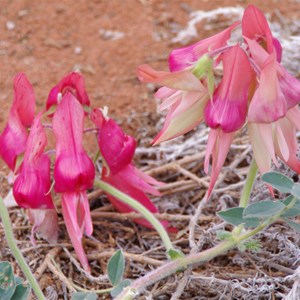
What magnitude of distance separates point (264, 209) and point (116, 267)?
0.25m

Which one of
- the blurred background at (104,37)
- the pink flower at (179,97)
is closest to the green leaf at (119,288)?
the pink flower at (179,97)

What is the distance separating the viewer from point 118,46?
2.45 m

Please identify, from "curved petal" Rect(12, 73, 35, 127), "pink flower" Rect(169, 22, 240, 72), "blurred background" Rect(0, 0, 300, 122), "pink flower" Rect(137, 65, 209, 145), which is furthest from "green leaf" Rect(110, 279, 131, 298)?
"blurred background" Rect(0, 0, 300, 122)

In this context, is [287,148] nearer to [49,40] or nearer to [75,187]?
[75,187]

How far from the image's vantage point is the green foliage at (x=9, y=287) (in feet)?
4.09

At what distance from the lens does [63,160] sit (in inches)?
58.2

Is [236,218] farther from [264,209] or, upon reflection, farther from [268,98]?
[268,98]

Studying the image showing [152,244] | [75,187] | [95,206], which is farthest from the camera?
[95,206]

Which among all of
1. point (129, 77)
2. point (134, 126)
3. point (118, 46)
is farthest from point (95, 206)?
point (118, 46)

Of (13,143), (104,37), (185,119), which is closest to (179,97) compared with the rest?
(185,119)

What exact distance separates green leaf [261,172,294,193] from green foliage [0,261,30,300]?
1.32 feet

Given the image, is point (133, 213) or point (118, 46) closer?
point (133, 213)

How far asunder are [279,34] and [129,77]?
1.42 feet

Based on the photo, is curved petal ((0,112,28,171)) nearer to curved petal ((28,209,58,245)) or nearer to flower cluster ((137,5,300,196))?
curved petal ((28,209,58,245))
